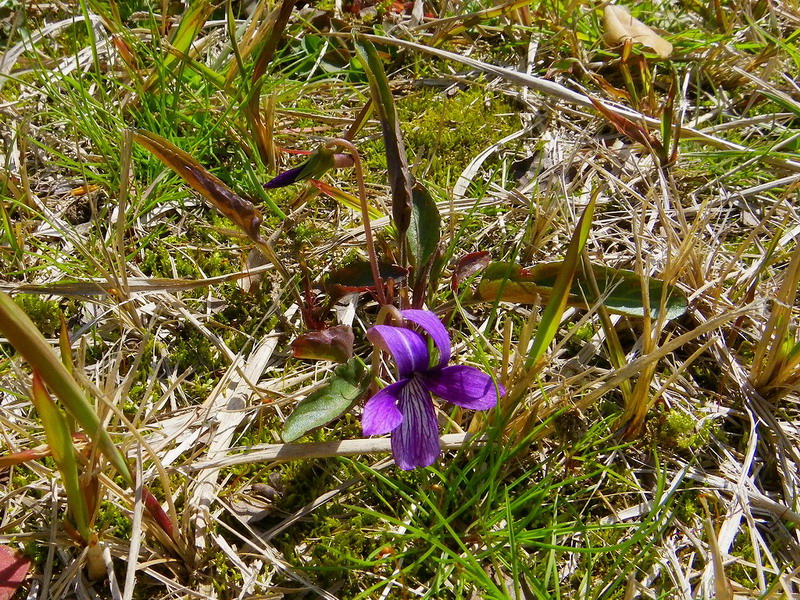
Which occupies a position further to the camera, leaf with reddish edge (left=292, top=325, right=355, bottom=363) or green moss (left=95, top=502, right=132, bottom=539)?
leaf with reddish edge (left=292, top=325, right=355, bottom=363)

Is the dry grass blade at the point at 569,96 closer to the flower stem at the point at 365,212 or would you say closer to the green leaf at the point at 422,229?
the green leaf at the point at 422,229

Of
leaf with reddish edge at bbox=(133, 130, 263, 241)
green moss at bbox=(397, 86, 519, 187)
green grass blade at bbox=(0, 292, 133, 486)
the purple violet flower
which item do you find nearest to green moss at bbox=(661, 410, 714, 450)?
the purple violet flower

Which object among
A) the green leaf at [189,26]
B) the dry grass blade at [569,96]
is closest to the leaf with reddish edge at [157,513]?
the green leaf at [189,26]

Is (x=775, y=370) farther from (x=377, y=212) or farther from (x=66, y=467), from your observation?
(x=66, y=467)

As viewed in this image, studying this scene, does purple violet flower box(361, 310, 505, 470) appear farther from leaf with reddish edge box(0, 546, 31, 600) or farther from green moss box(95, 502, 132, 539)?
leaf with reddish edge box(0, 546, 31, 600)

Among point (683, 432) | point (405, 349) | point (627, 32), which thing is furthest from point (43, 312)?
point (627, 32)
